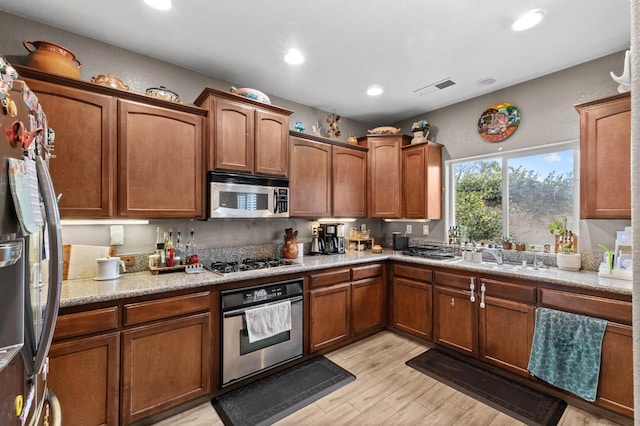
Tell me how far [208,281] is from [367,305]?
1866mm

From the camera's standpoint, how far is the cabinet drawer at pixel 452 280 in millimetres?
2732

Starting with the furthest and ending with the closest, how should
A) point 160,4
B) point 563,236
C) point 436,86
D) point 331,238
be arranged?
point 331,238
point 436,86
point 563,236
point 160,4

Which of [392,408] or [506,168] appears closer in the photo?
[392,408]

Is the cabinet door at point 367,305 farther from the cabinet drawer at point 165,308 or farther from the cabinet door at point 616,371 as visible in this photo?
the cabinet door at point 616,371

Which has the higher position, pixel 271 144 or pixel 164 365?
pixel 271 144

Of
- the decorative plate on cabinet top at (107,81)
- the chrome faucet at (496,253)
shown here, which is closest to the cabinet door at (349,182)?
the chrome faucet at (496,253)

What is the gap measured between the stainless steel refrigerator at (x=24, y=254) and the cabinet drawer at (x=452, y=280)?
295cm

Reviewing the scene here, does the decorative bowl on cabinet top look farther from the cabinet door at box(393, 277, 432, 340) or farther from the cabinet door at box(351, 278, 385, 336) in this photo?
the cabinet door at box(393, 277, 432, 340)

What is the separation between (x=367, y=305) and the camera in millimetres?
3227

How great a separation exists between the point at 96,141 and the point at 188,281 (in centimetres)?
121

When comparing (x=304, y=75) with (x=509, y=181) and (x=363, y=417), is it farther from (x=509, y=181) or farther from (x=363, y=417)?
(x=363, y=417)

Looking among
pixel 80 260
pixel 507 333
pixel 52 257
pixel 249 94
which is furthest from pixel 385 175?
pixel 52 257

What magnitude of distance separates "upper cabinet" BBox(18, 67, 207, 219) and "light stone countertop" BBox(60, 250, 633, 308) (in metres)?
0.49

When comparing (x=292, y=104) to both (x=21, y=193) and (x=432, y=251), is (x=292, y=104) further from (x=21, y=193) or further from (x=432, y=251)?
(x=21, y=193)
